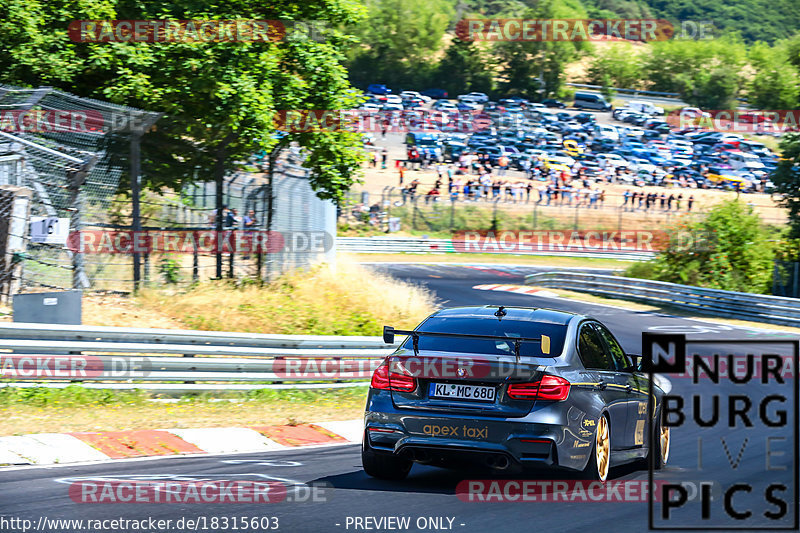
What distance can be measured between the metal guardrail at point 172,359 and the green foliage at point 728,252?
2009cm

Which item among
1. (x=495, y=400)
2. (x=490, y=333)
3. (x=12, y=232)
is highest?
(x=12, y=232)

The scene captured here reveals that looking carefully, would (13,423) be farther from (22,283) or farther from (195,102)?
(195,102)

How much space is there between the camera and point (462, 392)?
7.08 metres

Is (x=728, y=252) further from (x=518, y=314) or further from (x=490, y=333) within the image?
(x=490, y=333)

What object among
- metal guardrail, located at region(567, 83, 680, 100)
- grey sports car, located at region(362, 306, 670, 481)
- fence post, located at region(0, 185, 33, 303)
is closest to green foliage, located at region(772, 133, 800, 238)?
fence post, located at region(0, 185, 33, 303)

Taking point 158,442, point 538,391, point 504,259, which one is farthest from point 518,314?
point 504,259

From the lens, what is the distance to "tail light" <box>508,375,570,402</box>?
698cm

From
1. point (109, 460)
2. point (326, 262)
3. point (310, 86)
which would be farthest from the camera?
point (326, 262)

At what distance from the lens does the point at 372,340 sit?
1447 cm

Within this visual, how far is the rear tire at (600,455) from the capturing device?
7246 millimetres

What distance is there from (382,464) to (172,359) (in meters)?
5.12

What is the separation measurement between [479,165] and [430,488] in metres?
57.8

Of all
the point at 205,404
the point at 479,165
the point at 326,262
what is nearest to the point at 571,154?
the point at 479,165

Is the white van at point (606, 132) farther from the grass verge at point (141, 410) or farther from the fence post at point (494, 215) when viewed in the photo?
the grass verge at point (141, 410)
